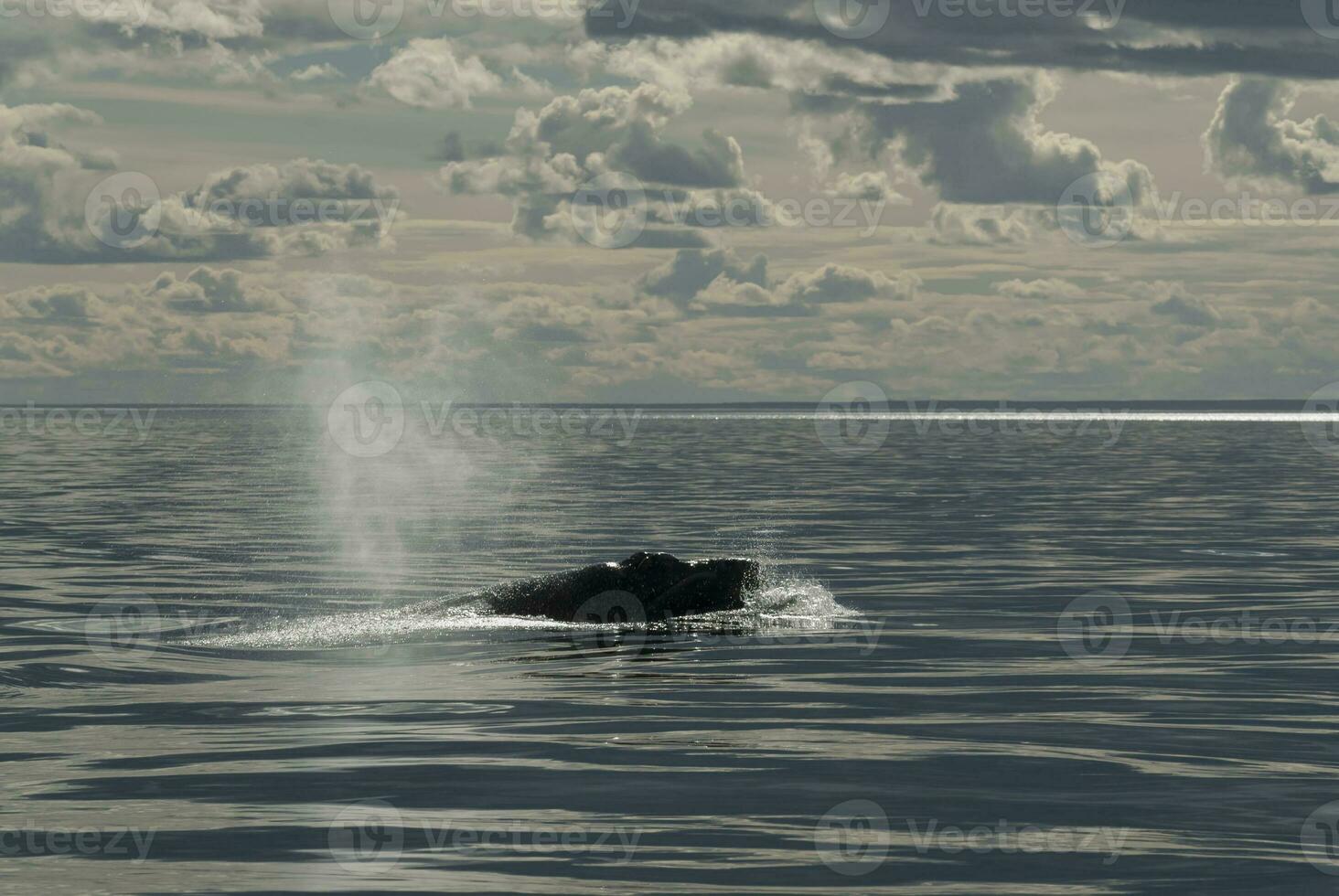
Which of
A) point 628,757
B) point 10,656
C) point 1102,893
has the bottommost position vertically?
point 1102,893

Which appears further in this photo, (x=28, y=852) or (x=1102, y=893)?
(x=28, y=852)

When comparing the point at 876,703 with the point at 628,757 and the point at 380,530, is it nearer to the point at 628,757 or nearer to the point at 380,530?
the point at 628,757

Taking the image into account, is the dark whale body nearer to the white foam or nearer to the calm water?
the white foam

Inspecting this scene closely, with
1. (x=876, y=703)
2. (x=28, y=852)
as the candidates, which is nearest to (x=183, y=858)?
(x=28, y=852)

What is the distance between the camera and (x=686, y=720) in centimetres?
1811

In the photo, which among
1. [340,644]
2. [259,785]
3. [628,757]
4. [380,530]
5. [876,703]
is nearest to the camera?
[259,785]

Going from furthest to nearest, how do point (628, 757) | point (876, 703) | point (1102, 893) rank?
1. point (876, 703)
2. point (628, 757)
3. point (1102, 893)

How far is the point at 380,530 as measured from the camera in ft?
161

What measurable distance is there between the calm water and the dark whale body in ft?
2.75

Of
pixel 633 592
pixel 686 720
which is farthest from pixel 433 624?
pixel 686 720

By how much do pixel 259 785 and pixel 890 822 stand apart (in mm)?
5300

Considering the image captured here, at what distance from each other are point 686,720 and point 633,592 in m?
8.88

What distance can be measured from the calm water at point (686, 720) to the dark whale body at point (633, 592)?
84cm

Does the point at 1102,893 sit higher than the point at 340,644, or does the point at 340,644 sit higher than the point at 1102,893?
the point at 340,644
